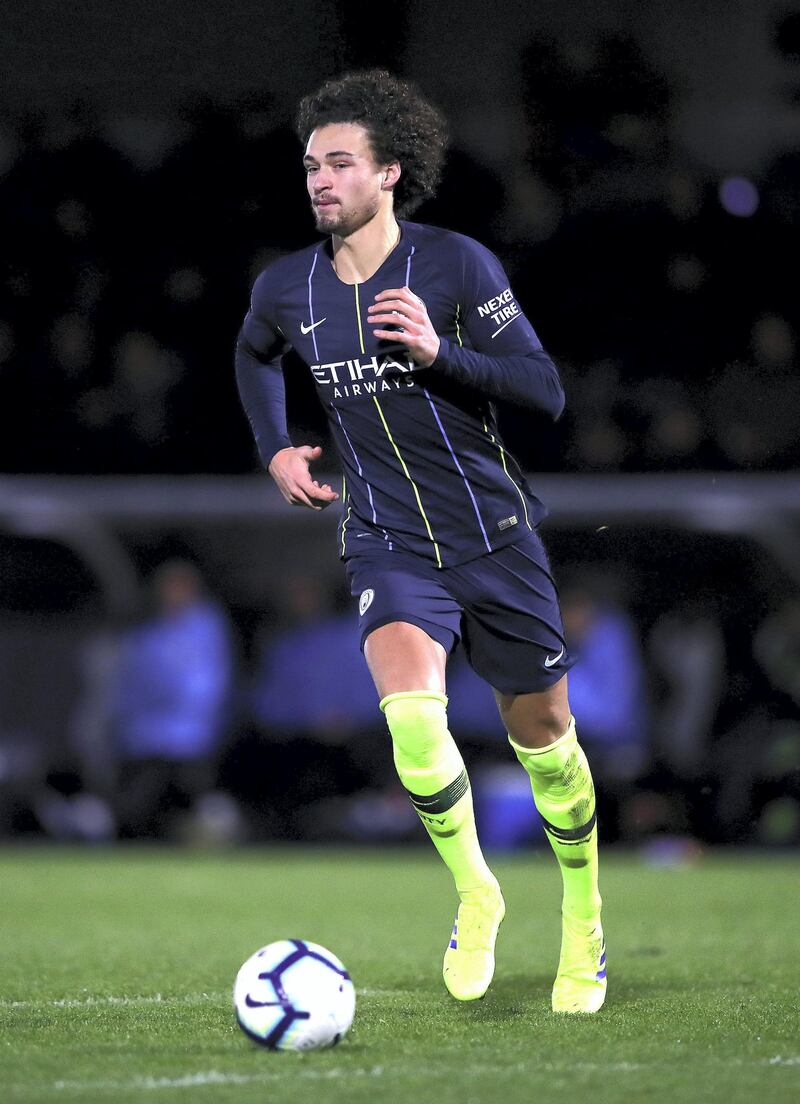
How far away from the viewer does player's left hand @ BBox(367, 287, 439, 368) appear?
12.5 ft

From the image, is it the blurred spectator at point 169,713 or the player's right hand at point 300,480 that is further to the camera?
the blurred spectator at point 169,713

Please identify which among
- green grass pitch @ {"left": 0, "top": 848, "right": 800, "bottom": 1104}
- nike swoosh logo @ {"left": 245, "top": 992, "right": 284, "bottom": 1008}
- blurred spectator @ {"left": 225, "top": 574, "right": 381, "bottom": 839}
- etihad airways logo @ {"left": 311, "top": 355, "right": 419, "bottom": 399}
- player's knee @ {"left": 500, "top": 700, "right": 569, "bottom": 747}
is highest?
etihad airways logo @ {"left": 311, "top": 355, "right": 419, "bottom": 399}

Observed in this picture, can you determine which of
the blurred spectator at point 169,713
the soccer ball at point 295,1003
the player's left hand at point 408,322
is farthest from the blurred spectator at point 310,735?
the soccer ball at point 295,1003

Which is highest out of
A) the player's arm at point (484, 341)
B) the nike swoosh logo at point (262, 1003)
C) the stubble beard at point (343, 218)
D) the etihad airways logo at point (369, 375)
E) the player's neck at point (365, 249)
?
the stubble beard at point (343, 218)

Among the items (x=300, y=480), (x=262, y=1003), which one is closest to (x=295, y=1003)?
(x=262, y=1003)

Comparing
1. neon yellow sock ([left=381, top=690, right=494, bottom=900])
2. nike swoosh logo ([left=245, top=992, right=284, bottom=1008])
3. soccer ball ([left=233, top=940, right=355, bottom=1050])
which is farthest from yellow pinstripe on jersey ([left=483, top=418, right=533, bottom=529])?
nike swoosh logo ([left=245, top=992, right=284, bottom=1008])

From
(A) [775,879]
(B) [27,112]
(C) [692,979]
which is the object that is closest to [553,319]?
(B) [27,112]

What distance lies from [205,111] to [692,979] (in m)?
10.4

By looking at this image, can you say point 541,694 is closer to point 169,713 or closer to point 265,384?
point 265,384

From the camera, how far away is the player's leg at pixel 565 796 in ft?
13.8

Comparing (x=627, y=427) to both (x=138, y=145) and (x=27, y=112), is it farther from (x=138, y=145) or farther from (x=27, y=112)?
(x=27, y=112)

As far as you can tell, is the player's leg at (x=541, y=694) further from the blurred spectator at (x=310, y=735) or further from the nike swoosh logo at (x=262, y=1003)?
the blurred spectator at (x=310, y=735)

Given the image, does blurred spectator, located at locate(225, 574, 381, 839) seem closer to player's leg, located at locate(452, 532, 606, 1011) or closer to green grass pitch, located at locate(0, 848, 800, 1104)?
green grass pitch, located at locate(0, 848, 800, 1104)

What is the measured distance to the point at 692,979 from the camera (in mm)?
4785
